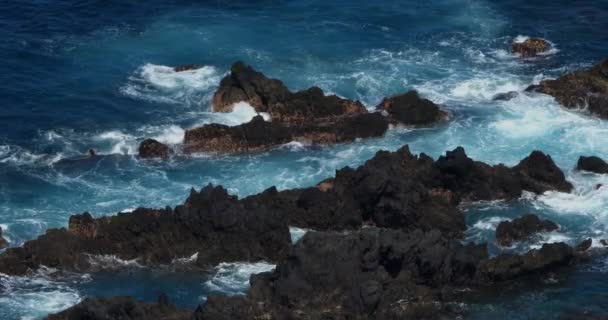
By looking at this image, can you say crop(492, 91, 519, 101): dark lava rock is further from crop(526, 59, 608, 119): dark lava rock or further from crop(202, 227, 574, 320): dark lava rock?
crop(202, 227, 574, 320): dark lava rock

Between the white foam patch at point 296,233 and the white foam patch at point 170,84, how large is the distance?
67.2 feet

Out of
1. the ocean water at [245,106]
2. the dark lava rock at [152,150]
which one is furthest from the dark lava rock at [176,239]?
the dark lava rock at [152,150]

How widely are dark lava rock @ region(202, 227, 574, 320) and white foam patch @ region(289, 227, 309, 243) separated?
5.63m

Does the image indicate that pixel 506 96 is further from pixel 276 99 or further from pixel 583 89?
pixel 276 99

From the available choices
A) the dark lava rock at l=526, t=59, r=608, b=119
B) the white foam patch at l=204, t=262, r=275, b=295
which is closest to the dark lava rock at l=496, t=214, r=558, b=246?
the white foam patch at l=204, t=262, r=275, b=295

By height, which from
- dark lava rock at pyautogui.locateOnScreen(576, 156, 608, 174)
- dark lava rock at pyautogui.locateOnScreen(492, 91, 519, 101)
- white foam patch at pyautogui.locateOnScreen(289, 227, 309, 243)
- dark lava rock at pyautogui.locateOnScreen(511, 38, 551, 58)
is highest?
dark lava rock at pyautogui.locateOnScreen(511, 38, 551, 58)

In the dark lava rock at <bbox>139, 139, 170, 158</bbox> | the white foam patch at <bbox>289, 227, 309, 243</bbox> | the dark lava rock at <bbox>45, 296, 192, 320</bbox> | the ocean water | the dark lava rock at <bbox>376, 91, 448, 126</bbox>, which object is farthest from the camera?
the dark lava rock at <bbox>376, 91, 448, 126</bbox>

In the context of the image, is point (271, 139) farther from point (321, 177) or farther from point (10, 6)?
point (10, 6)

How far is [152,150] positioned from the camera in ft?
269

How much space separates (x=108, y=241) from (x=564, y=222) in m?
27.4

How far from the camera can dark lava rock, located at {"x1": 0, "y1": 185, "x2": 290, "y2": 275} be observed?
225 feet

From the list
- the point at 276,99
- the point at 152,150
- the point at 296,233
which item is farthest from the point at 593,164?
the point at 152,150

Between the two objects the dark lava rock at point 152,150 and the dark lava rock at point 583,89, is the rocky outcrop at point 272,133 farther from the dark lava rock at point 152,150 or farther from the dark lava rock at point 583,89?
the dark lava rock at point 583,89

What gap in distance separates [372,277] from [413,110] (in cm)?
2482
